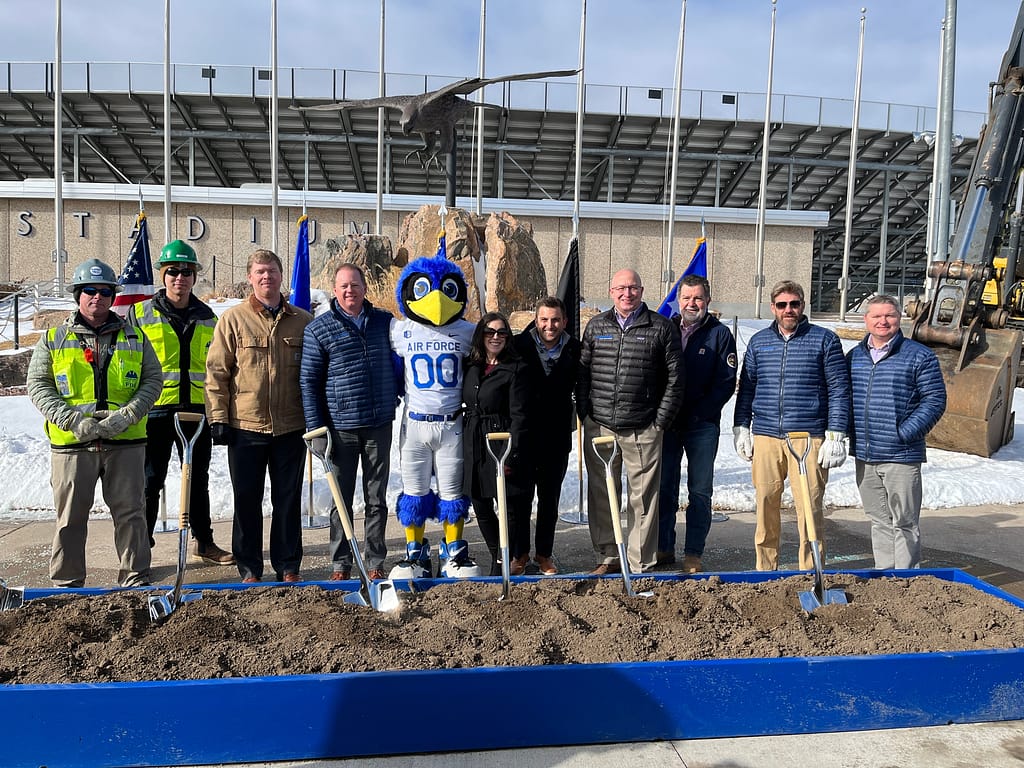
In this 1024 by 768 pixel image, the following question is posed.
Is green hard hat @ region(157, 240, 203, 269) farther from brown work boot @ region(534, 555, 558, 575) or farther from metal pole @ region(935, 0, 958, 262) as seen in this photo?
metal pole @ region(935, 0, 958, 262)

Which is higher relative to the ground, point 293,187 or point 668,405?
point 293,187

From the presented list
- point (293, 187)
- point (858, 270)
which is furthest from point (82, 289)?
point (858, 270)

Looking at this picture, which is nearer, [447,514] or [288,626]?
[288,626]

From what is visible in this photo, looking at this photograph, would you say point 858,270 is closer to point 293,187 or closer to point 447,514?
point 293,187

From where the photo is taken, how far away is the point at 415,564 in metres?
4.30

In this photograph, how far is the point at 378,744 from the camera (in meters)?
2.59

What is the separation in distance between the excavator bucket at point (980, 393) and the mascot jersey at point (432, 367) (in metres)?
6.25

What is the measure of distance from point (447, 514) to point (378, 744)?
182 cm

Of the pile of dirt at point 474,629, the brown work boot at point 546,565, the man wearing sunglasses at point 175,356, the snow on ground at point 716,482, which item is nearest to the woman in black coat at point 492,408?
the brown work boot at point 546,565

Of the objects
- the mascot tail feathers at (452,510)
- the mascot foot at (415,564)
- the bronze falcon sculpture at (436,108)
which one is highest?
the bronze falcon sculpture at (436,108)

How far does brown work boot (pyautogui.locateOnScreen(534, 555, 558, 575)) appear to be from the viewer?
15.3 ft

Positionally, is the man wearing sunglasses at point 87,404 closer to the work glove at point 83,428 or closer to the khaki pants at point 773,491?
the work glove at point 83,428

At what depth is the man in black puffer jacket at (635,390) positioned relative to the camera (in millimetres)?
4465

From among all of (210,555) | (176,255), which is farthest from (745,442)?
(176,255)
